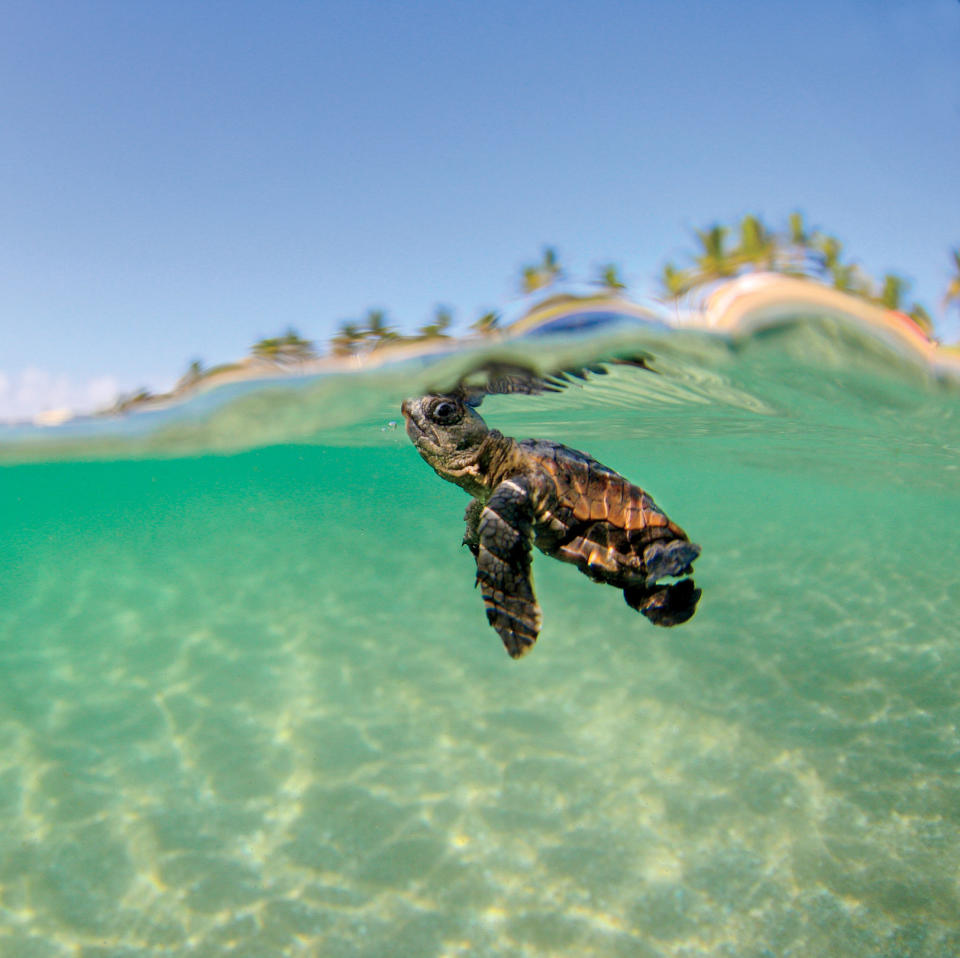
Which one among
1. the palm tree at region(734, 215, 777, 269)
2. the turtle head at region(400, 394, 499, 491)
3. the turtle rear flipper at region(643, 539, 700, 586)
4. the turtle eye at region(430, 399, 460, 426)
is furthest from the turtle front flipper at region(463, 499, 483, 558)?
the palm tree at region(734, 215, 777, 269)

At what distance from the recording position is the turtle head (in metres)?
5.39

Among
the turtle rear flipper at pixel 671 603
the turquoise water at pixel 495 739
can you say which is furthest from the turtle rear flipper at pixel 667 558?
the turquoise water at pixel 495 739

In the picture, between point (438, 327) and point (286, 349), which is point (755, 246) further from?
point (286, 349)

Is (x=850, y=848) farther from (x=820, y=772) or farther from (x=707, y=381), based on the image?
(x=707, y=381)

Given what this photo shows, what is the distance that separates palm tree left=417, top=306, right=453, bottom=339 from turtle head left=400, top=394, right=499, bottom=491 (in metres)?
2.99

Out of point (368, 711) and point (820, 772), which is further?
point (368, 711)

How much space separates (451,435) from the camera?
5387 millimetres

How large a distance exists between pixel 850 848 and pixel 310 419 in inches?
564

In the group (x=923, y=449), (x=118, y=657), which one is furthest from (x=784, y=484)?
(x=118, y=657)

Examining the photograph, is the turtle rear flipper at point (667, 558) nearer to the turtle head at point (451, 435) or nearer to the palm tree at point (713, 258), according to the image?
the turtle head at point (451, 435)

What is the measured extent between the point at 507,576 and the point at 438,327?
4.74 metres

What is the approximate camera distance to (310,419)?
659 inches

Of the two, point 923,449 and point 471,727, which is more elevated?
point 923,449

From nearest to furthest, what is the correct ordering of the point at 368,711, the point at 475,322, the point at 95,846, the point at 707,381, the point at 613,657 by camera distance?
the point at 95,846
the point at 475,322
the point at 368,711
the point at 613,657
the point at 707,381
